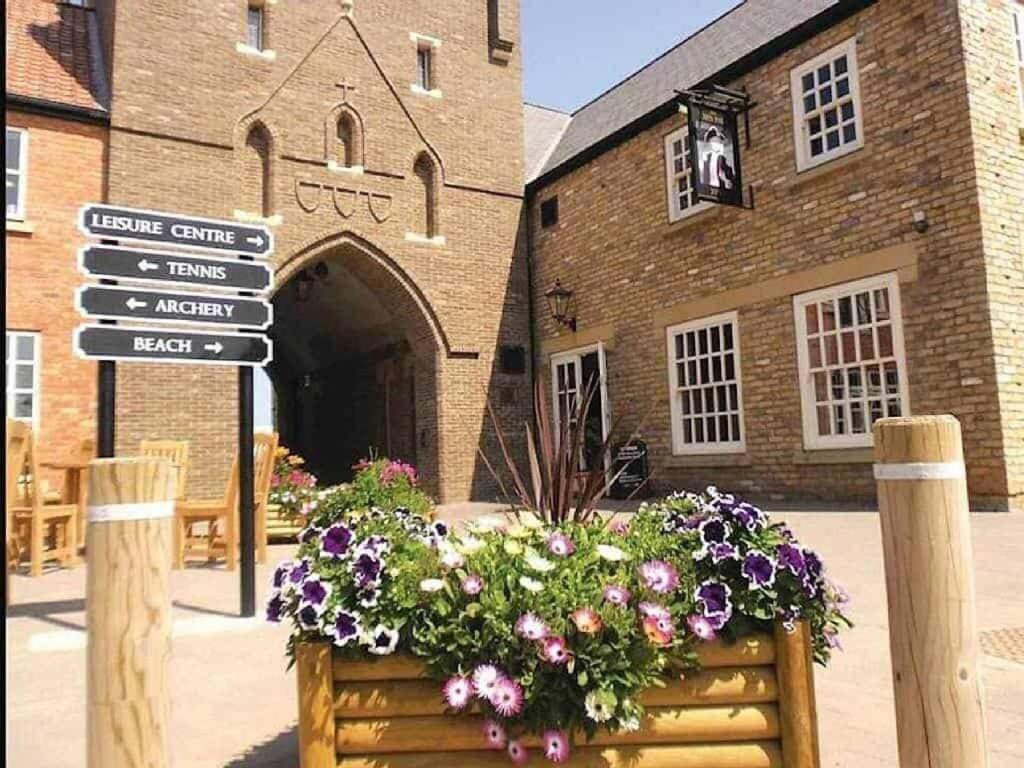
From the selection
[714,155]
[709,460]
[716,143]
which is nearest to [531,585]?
[709,460]

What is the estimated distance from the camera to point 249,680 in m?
3.55

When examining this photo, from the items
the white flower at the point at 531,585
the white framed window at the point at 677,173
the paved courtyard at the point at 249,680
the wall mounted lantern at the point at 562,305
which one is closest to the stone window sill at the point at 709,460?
the wall mounted lantern at the point at 562,305

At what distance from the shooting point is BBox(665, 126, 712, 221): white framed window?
11.7 m

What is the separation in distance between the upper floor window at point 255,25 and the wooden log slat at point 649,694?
13176 mm

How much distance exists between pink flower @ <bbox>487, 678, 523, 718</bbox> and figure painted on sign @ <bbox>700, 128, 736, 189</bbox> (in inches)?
382

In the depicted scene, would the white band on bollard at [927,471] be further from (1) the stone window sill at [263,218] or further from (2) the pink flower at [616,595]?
(1) the stone window sill at [263,218]

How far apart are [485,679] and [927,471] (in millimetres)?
1174

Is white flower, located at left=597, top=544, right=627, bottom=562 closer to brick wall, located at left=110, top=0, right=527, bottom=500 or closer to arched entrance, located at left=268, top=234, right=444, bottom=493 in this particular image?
brick wall, located at left=110, top=0, right=527, bottom=500

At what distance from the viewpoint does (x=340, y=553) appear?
2.08 metres

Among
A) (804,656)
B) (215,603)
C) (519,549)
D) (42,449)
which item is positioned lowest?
(215,603)

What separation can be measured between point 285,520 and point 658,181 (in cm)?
773

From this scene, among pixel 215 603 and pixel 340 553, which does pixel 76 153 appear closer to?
pixel 215 603

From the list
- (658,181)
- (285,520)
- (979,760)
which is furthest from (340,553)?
(658,181)

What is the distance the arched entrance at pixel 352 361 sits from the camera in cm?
1367
